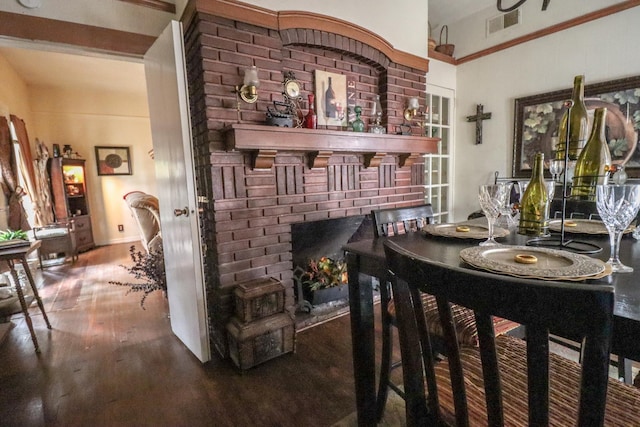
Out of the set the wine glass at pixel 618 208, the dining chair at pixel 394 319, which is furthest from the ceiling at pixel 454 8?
the wine glass at pixel 618 208

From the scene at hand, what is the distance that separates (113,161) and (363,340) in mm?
5890

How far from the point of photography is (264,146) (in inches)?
72.9

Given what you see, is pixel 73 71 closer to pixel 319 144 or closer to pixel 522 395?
pixel 319 144

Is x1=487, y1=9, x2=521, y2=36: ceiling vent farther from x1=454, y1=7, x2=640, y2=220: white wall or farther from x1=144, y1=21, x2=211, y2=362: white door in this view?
x1=144, y1=21, x2=211, y2=362: white door

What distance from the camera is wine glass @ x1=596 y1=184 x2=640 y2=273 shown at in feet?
2.76

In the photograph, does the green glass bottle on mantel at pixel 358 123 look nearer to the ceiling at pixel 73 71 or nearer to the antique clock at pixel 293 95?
the antique clock at pixel 293 95

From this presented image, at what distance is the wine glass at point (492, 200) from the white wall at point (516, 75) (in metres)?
2.58

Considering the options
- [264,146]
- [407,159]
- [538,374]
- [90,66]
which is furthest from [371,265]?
[90,66]

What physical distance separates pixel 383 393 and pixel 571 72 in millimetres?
3286

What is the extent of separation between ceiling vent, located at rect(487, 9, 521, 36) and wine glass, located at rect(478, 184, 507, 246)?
3.00 meters

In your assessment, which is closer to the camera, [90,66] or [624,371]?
[624,371]

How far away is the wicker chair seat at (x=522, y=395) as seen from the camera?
722mm

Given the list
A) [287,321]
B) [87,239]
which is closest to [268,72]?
[287,321]

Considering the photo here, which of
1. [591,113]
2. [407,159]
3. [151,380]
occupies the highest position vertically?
[591,113]
